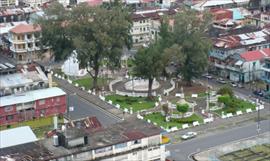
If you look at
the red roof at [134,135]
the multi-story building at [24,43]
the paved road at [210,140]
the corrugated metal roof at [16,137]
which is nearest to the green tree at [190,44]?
the paved road at [210,140]

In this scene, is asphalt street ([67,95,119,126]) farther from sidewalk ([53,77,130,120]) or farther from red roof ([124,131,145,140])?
red roof ([124,131,145,140])

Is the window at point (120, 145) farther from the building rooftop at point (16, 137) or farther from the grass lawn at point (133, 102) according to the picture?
the grass lawn at point (133, 102)

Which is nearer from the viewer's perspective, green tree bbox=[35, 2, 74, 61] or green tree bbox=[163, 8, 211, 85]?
green tree bbox=[163, 8, 211, 85]

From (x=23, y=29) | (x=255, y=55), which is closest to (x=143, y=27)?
(x=23, y=29)

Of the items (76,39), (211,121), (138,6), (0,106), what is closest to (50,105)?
(0,106)

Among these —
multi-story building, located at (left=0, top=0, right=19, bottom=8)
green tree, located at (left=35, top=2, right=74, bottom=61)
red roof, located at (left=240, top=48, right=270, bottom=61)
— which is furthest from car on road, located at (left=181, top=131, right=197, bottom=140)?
multi-story building, located at (left=0, top=0, right=19, bottom=8)

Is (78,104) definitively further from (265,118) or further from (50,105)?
(265,118)

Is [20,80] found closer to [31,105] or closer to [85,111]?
[31,105]
